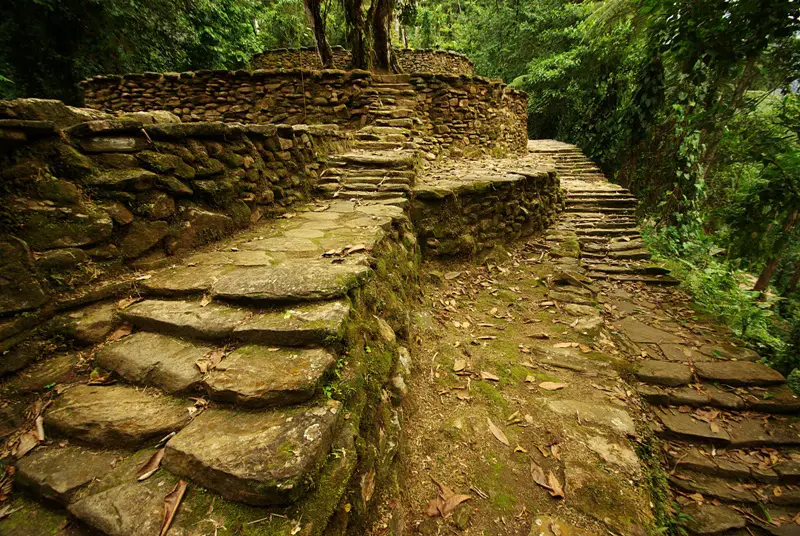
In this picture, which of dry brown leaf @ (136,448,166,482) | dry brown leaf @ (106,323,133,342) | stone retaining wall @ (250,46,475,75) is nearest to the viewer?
dry brown leaf @ (136,448,166,482)

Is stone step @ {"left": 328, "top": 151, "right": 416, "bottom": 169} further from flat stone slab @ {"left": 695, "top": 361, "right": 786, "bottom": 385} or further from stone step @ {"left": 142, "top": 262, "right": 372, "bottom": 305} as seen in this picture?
flat stone slab @ {"left": 695, "top": 361, "right": 786, "bottom": 385}

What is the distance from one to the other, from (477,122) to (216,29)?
8.81m

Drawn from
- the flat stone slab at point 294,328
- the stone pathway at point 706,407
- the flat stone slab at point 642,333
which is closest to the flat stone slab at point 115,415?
the flat stone slab at point 294,328

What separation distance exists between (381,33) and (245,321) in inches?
320

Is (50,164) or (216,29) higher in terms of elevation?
(216,29)

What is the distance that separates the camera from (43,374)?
56.3 inches

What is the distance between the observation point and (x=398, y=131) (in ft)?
18.3

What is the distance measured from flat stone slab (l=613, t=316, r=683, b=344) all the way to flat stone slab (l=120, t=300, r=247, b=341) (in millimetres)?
4256

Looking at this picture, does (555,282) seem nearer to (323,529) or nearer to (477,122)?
(323,529)

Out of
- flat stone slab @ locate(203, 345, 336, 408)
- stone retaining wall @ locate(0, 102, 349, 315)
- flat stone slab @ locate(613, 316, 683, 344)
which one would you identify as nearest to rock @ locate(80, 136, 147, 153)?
stone retaining wall @ locate(0, 102, 349, 315)

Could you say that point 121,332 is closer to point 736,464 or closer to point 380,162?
point 380,162

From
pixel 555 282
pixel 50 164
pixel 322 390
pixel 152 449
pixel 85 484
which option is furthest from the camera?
pixel 555 282

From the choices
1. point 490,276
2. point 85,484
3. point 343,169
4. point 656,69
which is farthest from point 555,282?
point 656,69

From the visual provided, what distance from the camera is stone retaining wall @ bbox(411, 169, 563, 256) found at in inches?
164
